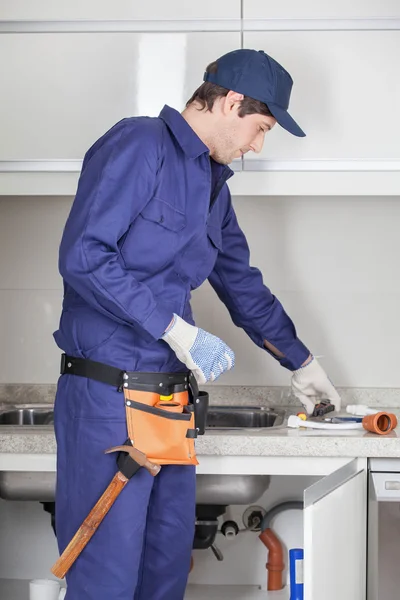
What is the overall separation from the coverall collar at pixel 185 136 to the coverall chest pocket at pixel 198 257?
0.17m

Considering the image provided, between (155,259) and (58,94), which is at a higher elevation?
(58,94)

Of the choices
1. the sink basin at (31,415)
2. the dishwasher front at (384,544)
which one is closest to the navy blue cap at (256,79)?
the dishwasher front at (384,544)

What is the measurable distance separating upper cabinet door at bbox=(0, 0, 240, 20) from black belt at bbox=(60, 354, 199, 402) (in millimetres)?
992

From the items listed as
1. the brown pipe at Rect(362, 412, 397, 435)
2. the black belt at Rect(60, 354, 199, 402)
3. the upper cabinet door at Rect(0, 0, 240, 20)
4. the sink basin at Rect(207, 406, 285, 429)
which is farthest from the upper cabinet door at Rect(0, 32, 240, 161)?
the brown pipe at Rect(362, 412, 397, 435)

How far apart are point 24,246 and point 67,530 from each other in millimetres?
1152

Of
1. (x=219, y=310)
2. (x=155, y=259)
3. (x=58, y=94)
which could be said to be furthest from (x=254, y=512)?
(x=58, y=94)

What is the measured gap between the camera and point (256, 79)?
5.97 feet

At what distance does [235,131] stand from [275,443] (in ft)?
2.42

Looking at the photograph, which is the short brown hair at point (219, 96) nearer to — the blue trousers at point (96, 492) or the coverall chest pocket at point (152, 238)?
the coverall chest pocket at point (152, 238)

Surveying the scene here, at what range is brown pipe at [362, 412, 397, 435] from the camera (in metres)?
2.11

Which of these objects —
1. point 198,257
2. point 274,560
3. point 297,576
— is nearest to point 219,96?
point 198,257

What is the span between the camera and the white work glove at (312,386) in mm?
2369

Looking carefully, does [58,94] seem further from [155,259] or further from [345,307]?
[345,307]

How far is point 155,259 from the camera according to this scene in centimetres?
179
